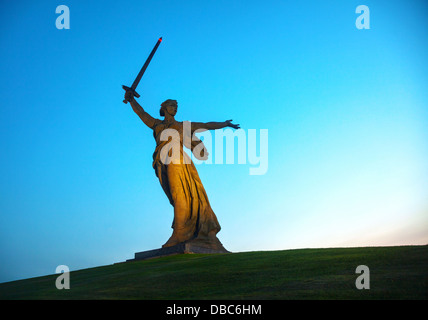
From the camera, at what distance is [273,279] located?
789 cm

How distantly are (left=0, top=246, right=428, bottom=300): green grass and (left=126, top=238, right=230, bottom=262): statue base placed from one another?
8.61ft

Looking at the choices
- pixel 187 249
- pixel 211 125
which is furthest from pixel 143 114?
pixel 187 249

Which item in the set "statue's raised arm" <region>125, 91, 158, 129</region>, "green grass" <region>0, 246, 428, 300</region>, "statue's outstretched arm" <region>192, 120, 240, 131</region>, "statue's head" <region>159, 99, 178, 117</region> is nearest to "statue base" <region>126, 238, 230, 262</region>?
"green grass" <region>0, 246, 428, 300</region>

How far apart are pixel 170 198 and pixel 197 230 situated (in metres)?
1.68

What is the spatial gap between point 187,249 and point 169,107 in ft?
18.5

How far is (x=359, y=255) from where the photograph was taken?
30.1 feet

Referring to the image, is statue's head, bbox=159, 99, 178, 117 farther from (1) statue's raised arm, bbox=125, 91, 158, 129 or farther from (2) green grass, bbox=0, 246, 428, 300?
(2) green grass, bbox=0, 246, 428, 300

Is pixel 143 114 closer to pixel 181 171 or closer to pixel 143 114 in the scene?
pixel 143 114

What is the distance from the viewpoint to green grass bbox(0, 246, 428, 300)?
21.7ft

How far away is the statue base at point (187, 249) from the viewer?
13.7 meters

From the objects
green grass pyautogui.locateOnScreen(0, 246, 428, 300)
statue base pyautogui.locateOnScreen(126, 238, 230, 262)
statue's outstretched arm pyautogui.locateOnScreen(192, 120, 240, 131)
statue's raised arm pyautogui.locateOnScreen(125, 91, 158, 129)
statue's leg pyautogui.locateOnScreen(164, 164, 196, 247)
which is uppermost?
statue's raised arm pyautogui.locateOnScreen(125, 91, 158, 129)
